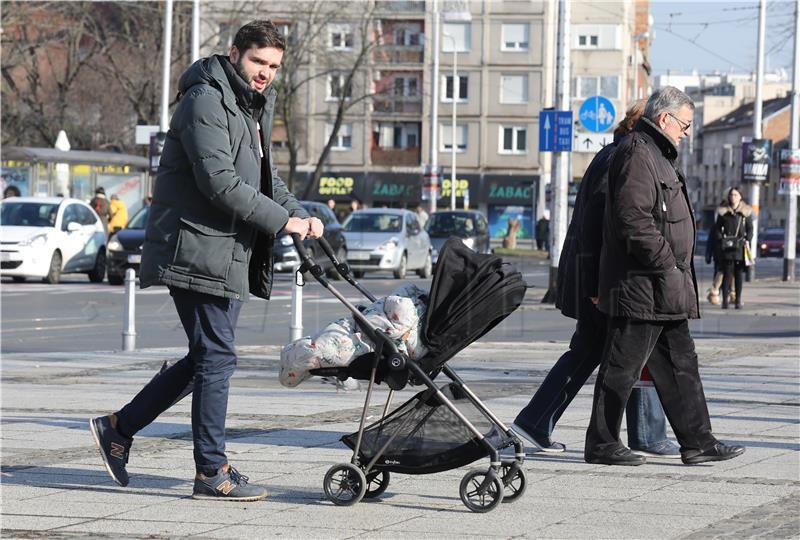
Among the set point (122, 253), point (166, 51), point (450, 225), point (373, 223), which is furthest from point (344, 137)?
point (122, 253)

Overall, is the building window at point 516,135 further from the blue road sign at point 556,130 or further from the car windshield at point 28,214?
the blue road sign at point 556,130

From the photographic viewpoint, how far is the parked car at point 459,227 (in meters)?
42.4

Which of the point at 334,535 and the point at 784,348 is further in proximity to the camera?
the point at 784,348

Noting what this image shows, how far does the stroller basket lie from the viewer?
21.7 feet

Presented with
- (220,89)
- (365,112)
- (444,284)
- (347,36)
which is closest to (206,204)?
(220,89)

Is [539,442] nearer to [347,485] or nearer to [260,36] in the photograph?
[347,485]

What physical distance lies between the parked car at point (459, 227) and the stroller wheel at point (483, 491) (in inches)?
1398

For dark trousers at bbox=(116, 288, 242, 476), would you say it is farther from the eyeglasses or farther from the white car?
the white car

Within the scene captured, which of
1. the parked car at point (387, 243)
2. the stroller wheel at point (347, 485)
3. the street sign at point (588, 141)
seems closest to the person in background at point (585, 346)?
the stroller wheel at point (347, 485)

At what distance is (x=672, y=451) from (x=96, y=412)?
3867 mm

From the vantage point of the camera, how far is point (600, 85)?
8875 cm

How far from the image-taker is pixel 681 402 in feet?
26.0

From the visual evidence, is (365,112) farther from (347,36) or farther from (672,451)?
(672,451)

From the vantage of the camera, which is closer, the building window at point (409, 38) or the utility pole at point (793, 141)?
the utility pole at point (793, 141)
